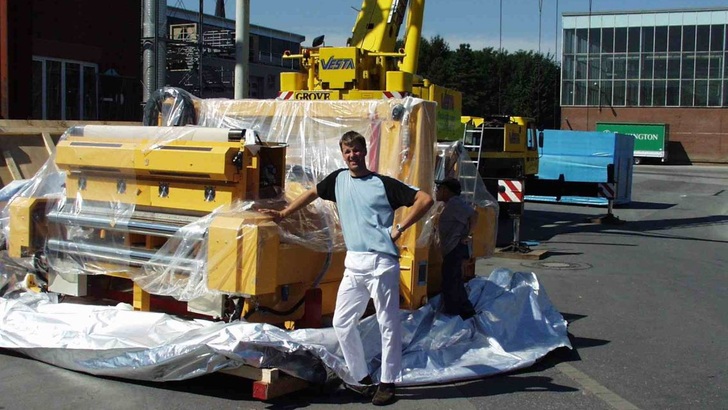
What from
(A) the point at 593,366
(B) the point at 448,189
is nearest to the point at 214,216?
(B) the point at 448,189

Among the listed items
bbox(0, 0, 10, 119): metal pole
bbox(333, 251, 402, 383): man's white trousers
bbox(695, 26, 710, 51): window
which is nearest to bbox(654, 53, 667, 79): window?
A: bbox(695, 26, 710, 51): window

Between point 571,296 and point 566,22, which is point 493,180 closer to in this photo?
point 571,296

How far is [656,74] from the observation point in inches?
2625

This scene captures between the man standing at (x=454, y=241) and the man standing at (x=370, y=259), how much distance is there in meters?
1.71

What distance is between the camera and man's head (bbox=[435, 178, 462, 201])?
25.4 ft

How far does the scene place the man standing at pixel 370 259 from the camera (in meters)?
5.79

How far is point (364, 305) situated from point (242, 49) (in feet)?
29.3

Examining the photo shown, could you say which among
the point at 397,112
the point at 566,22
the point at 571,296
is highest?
the point at 566,22

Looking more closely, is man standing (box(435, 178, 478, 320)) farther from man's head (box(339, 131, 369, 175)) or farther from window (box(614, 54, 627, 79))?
window (box(614, 54, 627, 79))

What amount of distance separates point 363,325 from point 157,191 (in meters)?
1.93

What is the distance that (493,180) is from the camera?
61.6 feet

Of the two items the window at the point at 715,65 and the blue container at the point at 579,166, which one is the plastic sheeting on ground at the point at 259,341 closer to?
the blue container at the point at 579,166

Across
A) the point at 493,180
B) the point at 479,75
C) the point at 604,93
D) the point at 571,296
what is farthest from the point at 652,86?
the point at 571,296

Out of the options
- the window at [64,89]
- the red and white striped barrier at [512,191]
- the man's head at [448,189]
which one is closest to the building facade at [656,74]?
the window at [64,89]
